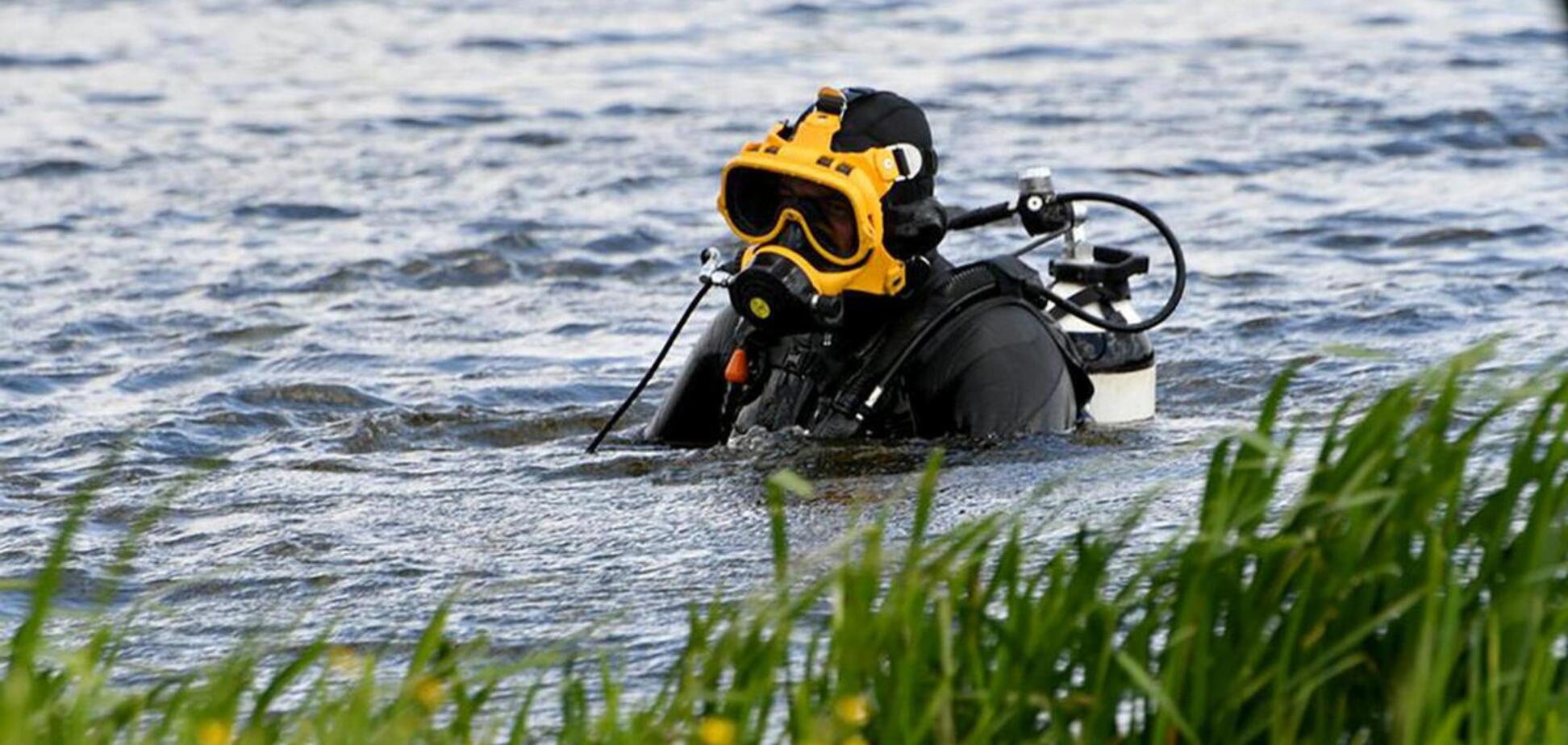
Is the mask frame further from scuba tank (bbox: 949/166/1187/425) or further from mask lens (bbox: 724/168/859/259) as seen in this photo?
scuba tank (bbox: 949/166/1187/425)

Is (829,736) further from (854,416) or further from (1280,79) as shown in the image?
(1280,79)

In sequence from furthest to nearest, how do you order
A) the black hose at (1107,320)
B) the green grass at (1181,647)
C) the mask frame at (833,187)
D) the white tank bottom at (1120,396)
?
the white tank bottom at (1120,396) → the black hose at (1107,320) → the mask frame at (833,187) → the green grass at (1181,647)

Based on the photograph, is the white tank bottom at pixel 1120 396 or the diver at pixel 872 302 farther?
the white tank bottom at pixel 1120 396

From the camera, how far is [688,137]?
490 inches

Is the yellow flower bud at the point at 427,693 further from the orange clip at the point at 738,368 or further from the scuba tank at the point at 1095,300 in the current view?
the scuba tank at the point at 1095,300

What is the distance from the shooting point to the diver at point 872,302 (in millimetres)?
5715

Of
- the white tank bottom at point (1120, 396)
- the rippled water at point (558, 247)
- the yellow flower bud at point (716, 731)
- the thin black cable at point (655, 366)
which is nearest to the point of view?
the yellow flower bud at point (716, 731)

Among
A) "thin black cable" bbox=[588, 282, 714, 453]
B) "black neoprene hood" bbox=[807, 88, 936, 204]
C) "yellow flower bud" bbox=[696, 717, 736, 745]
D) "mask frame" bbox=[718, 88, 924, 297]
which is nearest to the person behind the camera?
"yellow flower bud" bbox=[696, 717, 736, 745]

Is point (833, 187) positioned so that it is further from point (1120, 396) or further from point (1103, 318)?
point (1120, 396)

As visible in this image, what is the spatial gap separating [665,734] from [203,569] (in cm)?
264

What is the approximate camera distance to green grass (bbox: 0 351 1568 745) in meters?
2.99

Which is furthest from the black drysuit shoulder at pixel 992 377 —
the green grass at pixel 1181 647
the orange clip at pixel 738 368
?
the green grass at pixel 1181 647

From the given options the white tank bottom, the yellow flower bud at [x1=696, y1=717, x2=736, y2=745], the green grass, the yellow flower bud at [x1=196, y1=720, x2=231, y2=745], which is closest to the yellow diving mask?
the white tank bottom

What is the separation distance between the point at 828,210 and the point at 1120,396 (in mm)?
941
